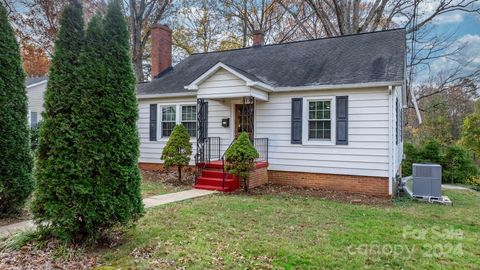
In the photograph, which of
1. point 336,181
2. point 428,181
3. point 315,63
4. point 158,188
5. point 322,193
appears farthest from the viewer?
point 315,63

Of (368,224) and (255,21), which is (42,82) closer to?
(255,21)

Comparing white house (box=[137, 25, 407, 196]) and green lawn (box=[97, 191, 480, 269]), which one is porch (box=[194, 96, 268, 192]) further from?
green lawn (box=[97, 191, 480, 269])

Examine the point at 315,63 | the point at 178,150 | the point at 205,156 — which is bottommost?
the point at 205,156

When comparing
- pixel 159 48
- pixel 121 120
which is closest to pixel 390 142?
pixel 121 120

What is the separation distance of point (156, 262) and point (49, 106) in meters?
2.43

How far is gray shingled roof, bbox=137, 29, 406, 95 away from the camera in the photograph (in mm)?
8922

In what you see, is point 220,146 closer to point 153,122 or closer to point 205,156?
point 205,156

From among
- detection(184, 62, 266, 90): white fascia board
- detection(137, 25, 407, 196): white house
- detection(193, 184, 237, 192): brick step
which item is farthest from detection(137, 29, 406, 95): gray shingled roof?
detection(193, 184, 237, 192): brick step

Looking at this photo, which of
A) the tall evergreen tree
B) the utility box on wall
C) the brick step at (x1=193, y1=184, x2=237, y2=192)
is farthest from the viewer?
the utility box on wall

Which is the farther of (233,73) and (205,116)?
(205,116)

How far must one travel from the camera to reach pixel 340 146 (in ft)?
28.8

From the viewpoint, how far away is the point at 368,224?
5406mm

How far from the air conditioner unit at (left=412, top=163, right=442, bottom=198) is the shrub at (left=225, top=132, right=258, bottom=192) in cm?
447

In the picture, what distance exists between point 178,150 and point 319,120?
173 inches
